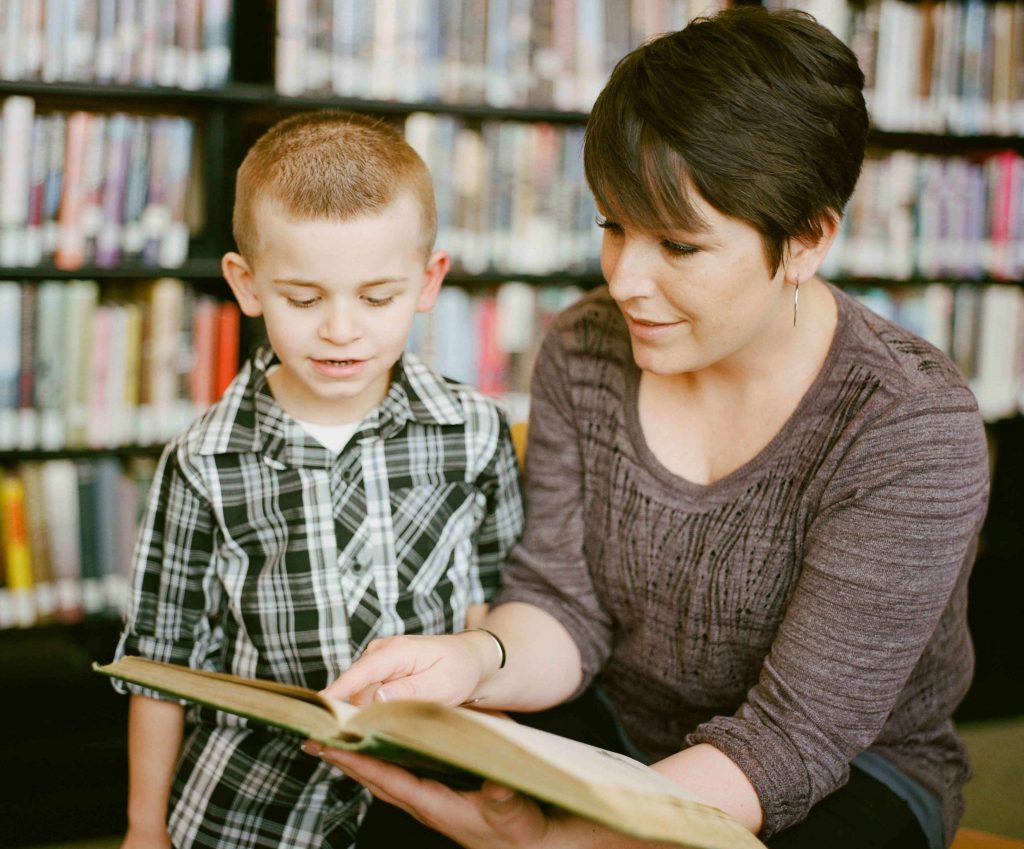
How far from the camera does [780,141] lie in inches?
38.8

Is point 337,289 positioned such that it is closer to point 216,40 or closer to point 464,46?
point 216,40

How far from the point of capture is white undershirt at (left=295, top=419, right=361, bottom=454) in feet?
3.92

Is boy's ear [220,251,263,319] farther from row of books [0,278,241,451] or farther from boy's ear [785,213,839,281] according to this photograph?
row of books [0,278,241,451]

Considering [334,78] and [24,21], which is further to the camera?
[334,78]

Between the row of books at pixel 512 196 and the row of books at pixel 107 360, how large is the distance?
495 mm

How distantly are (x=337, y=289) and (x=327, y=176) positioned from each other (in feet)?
0.39

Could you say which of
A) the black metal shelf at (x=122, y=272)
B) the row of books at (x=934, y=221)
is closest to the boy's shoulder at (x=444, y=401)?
the black metal shelf at (x=122, y=272)

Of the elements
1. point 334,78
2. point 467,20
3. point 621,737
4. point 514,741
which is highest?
point 467,20

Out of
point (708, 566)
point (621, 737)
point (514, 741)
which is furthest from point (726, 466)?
point (514, 741)

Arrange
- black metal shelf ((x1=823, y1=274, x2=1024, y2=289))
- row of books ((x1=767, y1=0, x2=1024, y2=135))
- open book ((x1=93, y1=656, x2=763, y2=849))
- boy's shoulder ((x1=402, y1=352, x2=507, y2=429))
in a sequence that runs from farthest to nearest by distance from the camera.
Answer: black metal shelf ((x1=823, y1=274, x2=1024, y2=289))
row of books ((x1=767, y1=0, x2=1024, y2=135))
boy's shoulder ((x1=402, y1=352, x2=507, y2=429))
open book ((x1=93, y1=656, x2=763, y2=849))

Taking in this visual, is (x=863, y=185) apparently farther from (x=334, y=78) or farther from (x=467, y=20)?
(x=334, y=78)

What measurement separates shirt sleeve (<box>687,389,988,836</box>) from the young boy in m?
0.40

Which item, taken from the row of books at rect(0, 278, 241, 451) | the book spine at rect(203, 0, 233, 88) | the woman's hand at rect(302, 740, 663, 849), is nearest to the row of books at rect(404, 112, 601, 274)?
the book spine at rect(203, 0, 233, 88)

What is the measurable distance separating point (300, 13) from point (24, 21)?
0.48 meters
